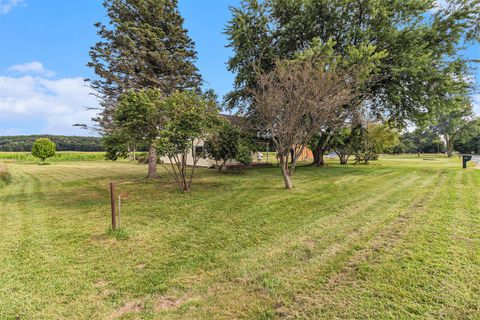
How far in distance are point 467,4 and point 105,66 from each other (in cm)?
2131

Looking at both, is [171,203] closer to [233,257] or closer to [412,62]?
[233,257]

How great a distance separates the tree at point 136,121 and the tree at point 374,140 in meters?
18.0

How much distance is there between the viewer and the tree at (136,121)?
25.1ft

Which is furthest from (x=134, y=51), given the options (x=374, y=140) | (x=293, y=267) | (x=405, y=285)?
(x=374, y=140)

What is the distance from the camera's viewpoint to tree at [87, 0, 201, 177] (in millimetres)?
12305

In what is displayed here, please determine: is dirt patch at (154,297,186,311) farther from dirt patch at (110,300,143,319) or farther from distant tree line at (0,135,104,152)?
distant tree line at (0,135,104,152)

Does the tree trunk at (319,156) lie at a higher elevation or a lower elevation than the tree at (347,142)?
lower

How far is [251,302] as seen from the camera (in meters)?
2.67

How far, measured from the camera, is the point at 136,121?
7578 mm

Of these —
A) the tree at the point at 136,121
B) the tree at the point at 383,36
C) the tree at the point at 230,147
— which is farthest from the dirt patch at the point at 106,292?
the tree at the point at 383,36

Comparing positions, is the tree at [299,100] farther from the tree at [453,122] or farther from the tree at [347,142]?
the tree at [453,122]

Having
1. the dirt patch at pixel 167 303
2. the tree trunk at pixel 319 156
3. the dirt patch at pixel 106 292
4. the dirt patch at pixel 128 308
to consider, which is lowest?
the dirt patch at pixel 128 308

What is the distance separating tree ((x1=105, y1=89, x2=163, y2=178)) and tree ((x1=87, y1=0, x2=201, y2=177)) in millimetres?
4134

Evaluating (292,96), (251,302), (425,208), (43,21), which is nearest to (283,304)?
(251,302)
